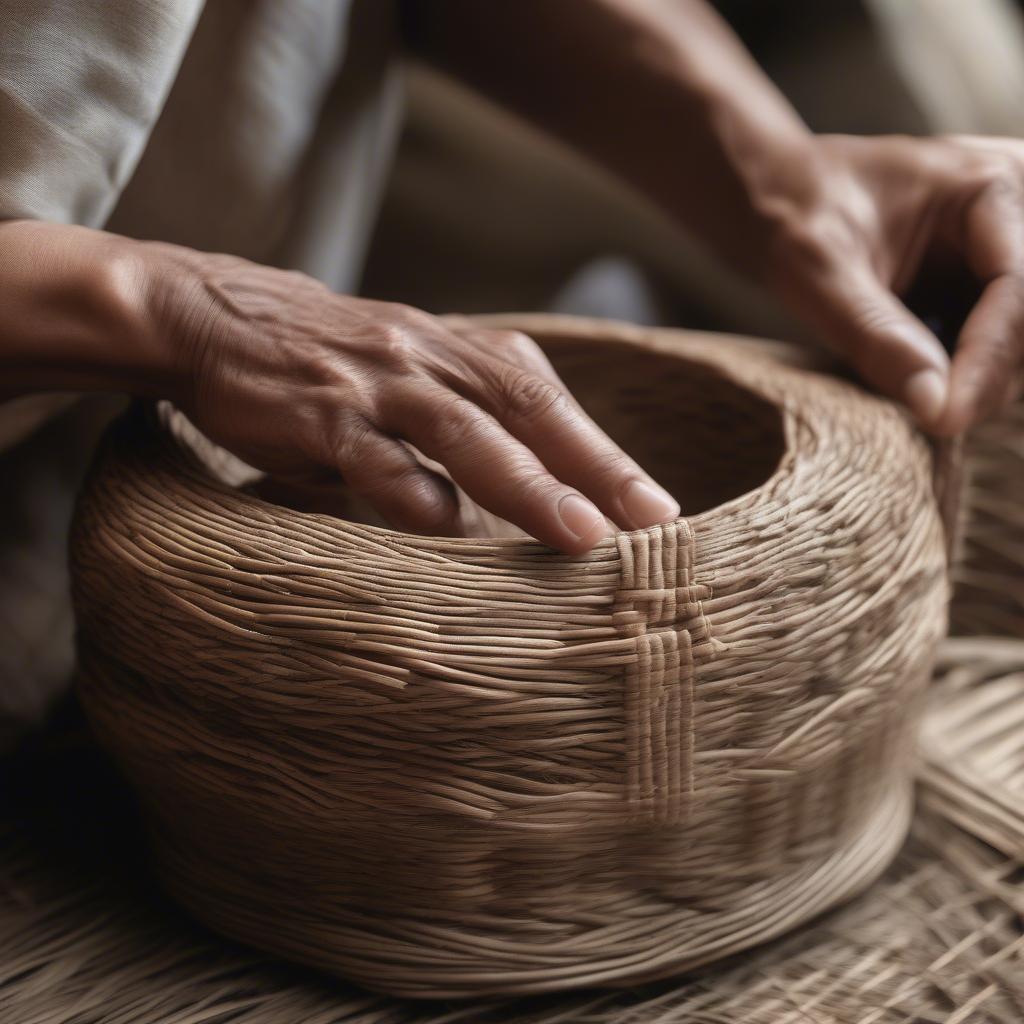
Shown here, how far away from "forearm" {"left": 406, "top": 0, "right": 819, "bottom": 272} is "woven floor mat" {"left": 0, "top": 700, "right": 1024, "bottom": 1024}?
41 cm

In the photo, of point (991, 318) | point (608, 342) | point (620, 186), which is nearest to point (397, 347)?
point (608, 342)

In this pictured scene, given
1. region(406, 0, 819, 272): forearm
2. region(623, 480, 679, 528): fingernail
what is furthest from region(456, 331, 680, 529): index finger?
region(406, 0, 819, 272): forearm

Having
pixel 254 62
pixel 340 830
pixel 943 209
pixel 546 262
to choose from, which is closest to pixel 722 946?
pixel 340 830

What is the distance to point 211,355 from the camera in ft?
1.95

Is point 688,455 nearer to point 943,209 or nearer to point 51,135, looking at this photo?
point 943,209

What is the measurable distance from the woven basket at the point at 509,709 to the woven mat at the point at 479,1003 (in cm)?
2

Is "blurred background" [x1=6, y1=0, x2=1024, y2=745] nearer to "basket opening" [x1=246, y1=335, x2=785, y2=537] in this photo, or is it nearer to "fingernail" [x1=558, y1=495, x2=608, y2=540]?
"basket opening" [x1=246, y1=335, x2=785, y2=537]

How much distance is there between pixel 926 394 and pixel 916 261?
147mm

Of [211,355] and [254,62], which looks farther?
[254,62]

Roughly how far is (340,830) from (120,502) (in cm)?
20

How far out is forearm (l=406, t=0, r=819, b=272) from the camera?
81cm

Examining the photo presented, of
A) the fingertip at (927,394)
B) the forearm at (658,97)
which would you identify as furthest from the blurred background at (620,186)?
the fingertip at (927,394)

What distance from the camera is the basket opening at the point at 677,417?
0.76 metres

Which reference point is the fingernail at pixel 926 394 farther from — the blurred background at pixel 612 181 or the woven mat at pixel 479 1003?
the blurred background at pixel 612 181
